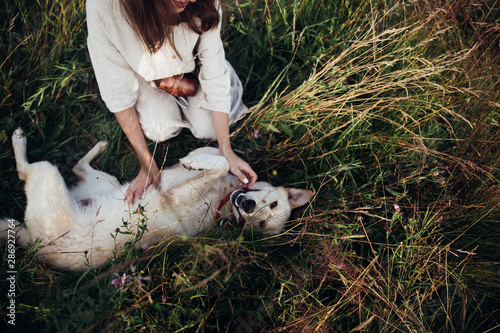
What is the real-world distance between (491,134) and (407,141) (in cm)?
69

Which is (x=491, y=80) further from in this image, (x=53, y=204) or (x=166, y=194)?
(x=53, y=204)

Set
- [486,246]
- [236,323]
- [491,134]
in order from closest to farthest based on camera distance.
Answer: [236,323], [486,246], [491,134]

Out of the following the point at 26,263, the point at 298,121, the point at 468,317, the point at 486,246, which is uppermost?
the point at 298,121

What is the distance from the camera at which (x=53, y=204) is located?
2109mm

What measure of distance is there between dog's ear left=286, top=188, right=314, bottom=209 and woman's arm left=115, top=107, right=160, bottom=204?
3.47ft

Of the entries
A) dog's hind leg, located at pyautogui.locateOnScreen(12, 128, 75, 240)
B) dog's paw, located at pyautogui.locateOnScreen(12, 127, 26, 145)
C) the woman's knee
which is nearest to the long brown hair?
the woman's knee

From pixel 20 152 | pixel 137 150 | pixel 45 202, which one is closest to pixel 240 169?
pixel 137 150

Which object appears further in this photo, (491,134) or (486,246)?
(491,134)

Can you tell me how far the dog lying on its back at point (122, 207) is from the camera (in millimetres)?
2047

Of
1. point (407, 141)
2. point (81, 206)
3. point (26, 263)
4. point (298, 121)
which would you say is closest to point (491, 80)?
point (407, 141)

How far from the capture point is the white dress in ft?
5.87

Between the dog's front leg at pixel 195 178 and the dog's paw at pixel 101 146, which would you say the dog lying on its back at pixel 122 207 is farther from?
the dog's paw at pixel 101 146

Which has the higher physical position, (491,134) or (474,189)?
(491,134)

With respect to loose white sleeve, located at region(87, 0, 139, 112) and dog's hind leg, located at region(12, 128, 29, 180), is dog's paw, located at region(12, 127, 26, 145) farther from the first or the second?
loose white sleeve, located at region(87, 0, 139, 112)
